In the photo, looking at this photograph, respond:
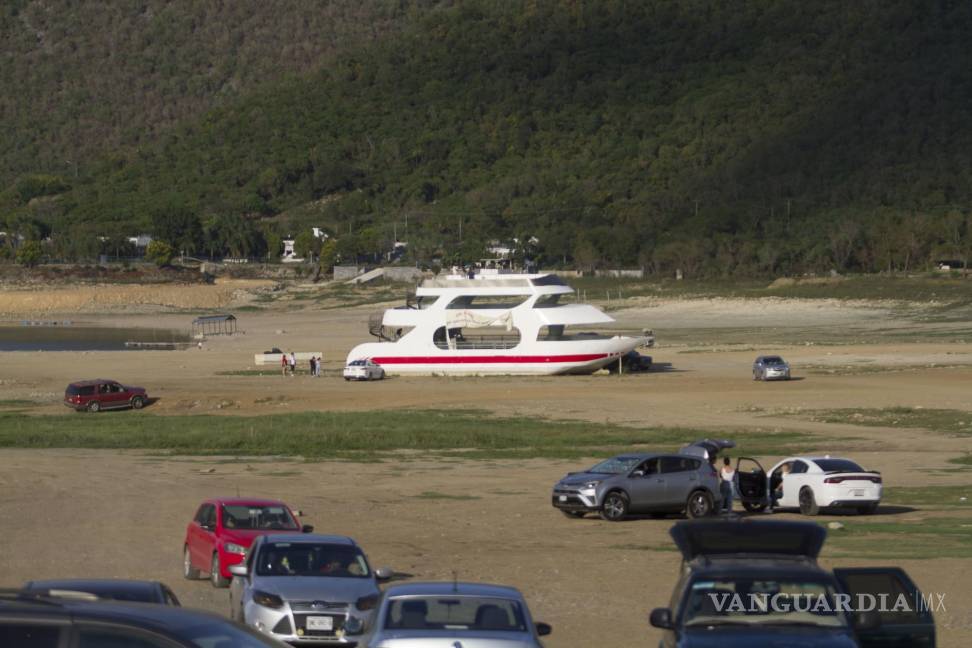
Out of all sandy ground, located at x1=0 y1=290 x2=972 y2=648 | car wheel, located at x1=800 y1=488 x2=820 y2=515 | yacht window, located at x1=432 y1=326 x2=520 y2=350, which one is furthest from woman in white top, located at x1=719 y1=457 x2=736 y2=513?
yacht window, located at x1=432 y1=326 x2=520 y2=350

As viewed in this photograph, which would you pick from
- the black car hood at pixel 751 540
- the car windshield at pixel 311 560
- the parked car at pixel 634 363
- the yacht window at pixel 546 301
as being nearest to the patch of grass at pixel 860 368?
the parked car at pixel 634 363

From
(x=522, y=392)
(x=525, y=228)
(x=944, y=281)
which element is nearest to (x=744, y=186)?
(x=525, y=228)

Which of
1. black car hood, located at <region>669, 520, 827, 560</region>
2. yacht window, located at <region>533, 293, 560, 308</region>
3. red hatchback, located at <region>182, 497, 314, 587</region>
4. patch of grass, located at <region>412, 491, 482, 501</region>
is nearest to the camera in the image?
black car hood, located at <region>669, 520, 827, 560</region>

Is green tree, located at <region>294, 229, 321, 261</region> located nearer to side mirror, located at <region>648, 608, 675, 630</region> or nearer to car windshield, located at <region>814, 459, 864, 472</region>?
car windshield, located at <region>814, 459, 864, 472</region>

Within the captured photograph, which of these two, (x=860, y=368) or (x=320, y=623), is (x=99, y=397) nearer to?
(x=860, y=368)

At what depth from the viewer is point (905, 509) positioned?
2327 centimetres

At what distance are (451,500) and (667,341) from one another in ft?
161

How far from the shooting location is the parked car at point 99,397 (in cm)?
4556

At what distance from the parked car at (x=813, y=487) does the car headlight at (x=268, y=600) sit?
11397 mm

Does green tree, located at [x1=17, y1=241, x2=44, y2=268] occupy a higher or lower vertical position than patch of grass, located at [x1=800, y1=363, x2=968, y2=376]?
higher

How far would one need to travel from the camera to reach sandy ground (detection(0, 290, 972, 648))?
17484mm

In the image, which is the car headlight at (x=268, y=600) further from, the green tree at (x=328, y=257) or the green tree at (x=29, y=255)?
the green tree at (x=29, y=255)

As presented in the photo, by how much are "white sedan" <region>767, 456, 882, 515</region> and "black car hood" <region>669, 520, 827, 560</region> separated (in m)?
11.9

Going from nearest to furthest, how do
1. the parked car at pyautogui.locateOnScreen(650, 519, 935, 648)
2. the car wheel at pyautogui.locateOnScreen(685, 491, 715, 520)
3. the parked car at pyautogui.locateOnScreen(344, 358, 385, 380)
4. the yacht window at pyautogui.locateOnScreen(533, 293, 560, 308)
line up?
the parked car at pyautogui.locateOnScreen(650, 519, 935, 648) < the car wheel at pyautogui.locateOnScreen(685, 491, 715, 520) < the parked car at pyautogui.locateOnScreen(344, 358, 385, 380) < the yacht window at pyautogui.locateOnScreen(533, 293, 560, 308)
